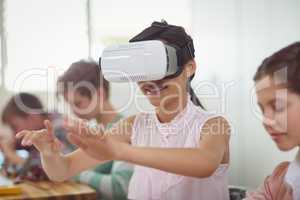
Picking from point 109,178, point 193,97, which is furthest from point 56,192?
point 193,97

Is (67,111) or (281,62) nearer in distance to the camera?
(281,62)

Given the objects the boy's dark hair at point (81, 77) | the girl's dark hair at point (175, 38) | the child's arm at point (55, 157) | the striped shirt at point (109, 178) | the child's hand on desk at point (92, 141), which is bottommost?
the striped shirt at point (109, 178)

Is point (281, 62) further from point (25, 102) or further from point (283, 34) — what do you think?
point (25, 102)

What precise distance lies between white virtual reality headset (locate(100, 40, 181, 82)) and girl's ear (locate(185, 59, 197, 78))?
0.02 metres

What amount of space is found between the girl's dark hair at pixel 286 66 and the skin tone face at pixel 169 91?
0.12m

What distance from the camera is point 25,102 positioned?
86cm

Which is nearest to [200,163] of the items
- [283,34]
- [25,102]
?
[283,34]

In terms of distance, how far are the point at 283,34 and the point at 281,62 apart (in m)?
0.07

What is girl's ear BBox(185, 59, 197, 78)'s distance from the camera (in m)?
0.69

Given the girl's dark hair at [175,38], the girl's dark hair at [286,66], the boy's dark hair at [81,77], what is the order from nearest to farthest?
1. the girl's dark hair at [286,66]
2. the girl's dark hair at [175,38]
3. the boy's dark hair at [81,77]

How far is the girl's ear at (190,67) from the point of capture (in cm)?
69

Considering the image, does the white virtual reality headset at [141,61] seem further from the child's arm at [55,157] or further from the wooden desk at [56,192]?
the wooden desk at [56,192]

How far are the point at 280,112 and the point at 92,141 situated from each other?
0.84 feet

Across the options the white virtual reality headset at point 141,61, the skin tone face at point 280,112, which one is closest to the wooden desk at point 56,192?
the white virtual reality headset at point 141,61
